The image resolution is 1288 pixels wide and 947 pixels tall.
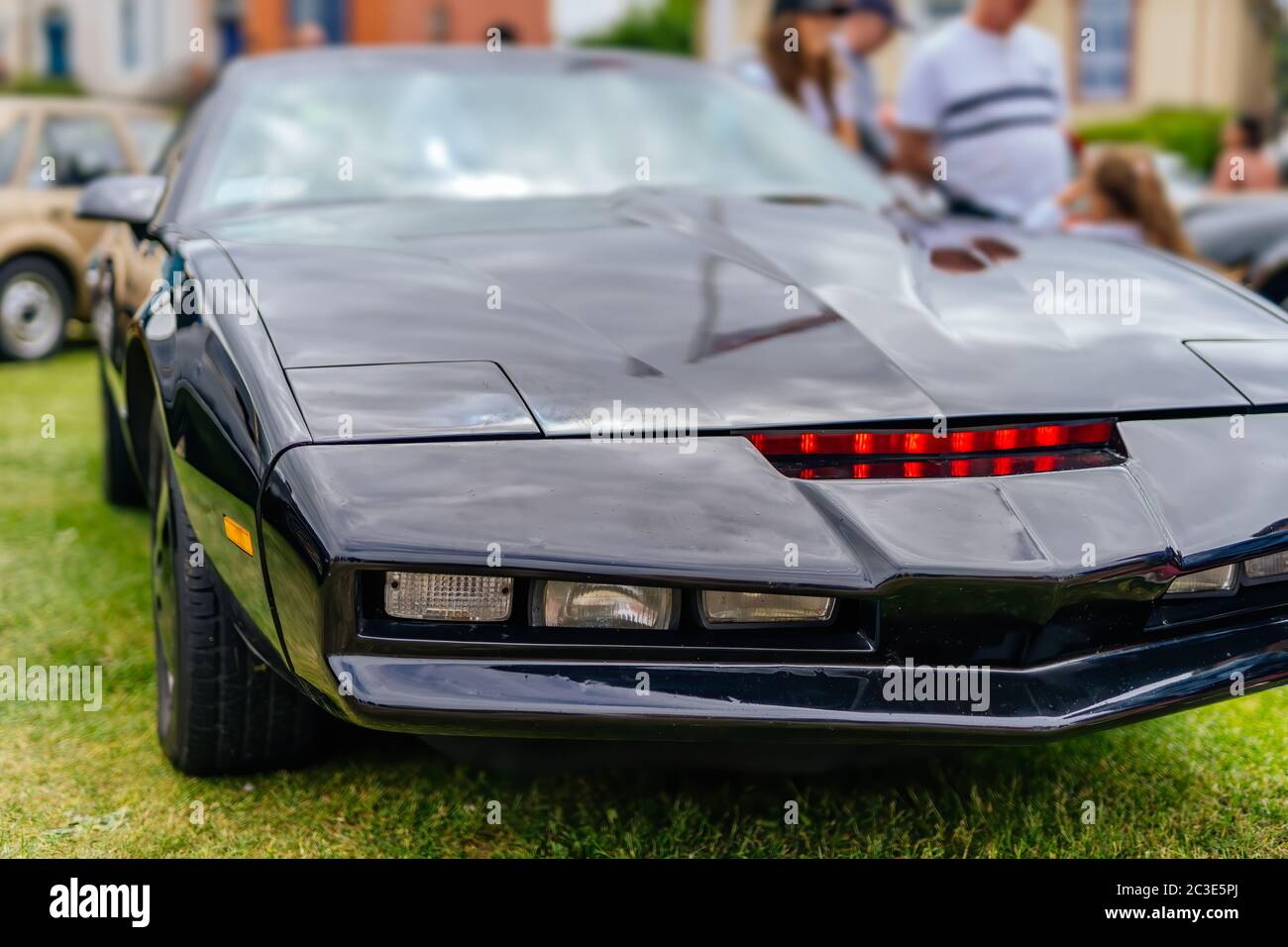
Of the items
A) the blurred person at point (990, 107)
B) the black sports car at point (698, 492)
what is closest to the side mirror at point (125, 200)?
the black sports car at point (698, 492)

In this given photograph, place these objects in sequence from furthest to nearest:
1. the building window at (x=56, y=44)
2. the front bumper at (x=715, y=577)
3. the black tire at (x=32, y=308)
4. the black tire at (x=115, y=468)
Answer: the building window at (x=56, y=44) < the black tire at (x=32, y=308) < the black tire at (x=115, y=468) < the front bumper at (x=715, y=577)

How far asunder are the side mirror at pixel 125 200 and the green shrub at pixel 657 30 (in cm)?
3123

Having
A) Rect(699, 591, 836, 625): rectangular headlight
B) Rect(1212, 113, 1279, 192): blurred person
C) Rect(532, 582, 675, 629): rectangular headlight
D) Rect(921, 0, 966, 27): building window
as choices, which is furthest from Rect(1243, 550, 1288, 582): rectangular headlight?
Rect(921, 0, 966, 27): building window

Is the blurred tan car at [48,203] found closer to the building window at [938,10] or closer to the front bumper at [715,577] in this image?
the front bumper at [715,577]

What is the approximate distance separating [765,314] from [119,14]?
29044 millimetres

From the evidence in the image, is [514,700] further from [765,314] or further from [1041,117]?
[1041,117]

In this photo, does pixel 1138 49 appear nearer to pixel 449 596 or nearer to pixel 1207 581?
pixel 1207 581

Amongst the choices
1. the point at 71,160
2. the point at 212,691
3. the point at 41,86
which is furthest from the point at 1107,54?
the point at 212,691

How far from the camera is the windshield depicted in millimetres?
2982

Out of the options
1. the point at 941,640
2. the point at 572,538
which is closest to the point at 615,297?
A: the point at 572,538

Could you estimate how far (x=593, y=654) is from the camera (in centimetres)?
176

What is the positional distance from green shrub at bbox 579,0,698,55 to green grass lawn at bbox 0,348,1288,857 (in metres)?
32.0

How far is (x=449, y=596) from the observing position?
5.71ft

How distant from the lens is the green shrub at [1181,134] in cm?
2031
